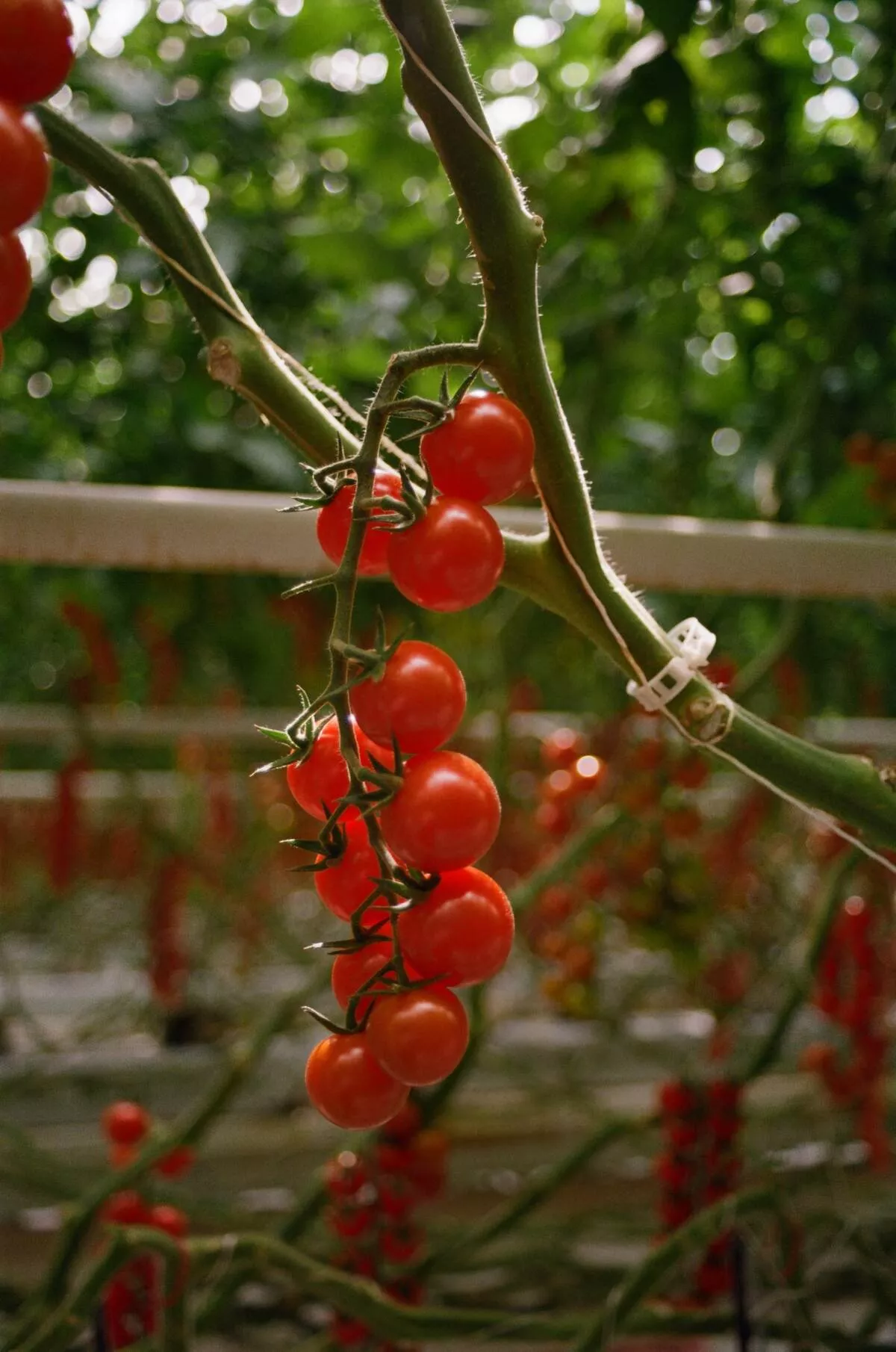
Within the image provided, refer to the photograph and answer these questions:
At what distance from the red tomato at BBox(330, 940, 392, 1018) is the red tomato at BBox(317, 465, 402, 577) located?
14cm

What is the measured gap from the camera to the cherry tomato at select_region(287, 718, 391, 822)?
40 centimetres

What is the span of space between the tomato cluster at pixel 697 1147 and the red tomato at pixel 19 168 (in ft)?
4.10

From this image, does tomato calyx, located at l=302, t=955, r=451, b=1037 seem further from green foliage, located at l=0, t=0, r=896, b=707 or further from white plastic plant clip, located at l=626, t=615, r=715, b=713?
green foliage, located at l=0, t=0, r=896, b=707

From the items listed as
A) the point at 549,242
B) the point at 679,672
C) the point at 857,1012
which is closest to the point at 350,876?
the point at 679,672

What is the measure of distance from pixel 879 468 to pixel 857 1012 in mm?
736

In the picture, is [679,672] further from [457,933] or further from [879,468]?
[879,468]

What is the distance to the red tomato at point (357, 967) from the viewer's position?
1.34ft

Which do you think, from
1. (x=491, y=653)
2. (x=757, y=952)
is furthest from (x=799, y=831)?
(x=491, y=653)

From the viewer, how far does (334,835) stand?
0.39m

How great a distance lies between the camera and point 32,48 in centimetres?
32

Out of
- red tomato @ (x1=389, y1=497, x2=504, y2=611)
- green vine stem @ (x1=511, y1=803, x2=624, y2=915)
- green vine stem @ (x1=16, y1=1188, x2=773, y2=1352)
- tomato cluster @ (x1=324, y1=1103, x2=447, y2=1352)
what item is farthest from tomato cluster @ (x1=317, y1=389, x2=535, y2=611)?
green vine stem @ (x1=511, y1=803, x2=624, y2=915)

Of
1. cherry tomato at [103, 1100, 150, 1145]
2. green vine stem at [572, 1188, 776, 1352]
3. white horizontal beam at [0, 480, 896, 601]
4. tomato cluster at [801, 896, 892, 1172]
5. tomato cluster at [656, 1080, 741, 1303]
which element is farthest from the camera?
tomato cluster at [801, 896, 892, 1172]

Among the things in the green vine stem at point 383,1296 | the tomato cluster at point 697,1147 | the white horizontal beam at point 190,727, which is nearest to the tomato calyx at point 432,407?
the green vine stem at point 383,1296

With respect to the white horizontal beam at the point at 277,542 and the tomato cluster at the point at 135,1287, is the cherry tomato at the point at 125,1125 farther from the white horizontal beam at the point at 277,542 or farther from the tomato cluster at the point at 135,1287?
the white horizontal beam at the point at 277,542
